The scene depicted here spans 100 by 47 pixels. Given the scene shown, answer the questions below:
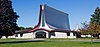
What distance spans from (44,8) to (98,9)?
22393 millimetres

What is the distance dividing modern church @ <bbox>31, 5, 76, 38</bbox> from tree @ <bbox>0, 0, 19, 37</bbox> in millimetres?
30952

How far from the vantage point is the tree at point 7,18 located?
5782 centimetres

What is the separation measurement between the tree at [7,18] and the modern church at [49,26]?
3095cm

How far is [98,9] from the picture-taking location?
88.0 meters

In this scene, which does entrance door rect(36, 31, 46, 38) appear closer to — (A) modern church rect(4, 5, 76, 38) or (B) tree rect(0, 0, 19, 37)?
(A) modern church rect(4, 5, 76, 38)

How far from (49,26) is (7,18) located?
Answer: 3755cm

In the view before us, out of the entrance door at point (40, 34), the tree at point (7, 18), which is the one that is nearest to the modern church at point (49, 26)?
the entrance door at point (40, 34)

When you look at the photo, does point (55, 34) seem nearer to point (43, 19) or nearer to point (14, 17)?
point (43, 19)

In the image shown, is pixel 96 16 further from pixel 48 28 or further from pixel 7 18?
pixel 7 18

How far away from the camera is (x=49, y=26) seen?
322 ft

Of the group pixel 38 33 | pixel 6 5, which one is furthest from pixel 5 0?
pixel 38 33


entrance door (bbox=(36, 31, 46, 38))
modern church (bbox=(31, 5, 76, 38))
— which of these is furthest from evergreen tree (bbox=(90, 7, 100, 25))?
entrance door (bbox=(36, 31, 46, 38))

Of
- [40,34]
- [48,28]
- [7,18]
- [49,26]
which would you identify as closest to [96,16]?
[48,28]

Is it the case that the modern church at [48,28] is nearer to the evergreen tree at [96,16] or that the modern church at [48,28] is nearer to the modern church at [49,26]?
the modern church at [49,26]
